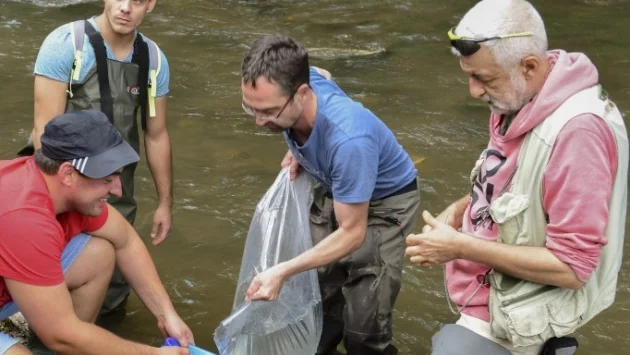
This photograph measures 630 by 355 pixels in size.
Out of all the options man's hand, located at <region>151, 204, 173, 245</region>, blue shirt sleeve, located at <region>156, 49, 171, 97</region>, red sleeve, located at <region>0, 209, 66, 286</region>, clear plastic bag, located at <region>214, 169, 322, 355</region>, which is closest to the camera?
red sleeve, located at <region>0, 209, 66, 286</region>

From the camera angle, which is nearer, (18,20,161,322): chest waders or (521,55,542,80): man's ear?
(521,55,542,80): man's ear

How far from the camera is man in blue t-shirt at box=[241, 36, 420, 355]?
314 cm

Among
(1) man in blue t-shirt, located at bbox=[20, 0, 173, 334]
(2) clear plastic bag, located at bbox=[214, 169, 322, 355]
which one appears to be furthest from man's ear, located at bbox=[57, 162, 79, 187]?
(2) clear plastic bag, located at bbox=[214, 169, 322, 355]

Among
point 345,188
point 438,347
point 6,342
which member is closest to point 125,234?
point 6,342

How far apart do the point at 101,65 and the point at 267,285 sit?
49.6 inches

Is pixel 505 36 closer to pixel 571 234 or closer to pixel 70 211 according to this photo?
pixel 571 234

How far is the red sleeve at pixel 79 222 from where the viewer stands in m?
3.40

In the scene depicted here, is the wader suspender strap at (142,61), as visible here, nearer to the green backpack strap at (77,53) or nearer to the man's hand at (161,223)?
the green backpack strap at (77,53)

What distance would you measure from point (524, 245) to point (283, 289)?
132cm

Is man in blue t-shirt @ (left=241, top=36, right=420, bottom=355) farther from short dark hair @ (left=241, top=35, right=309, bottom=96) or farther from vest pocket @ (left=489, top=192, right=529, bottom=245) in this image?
vest pocket @ (left=489, top=192, right=529, bottom=245)

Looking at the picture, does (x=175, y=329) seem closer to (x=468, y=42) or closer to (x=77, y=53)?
(x=77, y=53)

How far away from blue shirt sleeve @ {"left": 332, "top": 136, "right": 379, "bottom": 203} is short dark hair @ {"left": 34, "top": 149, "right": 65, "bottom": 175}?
990 millimetres

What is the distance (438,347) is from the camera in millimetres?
3025

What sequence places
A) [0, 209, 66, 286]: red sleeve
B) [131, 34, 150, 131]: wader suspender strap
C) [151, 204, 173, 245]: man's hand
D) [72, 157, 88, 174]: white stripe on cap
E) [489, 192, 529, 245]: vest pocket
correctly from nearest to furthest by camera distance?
[489, 192, 529, 245]: vest pocket < [0, 209, 66, 286]: red sleeve < [72, 157, 88, 174]: white stripe on cap < [131, 34, 150, 131]: wader suspender strap < [151, 204, 173, 245]: man's hand
